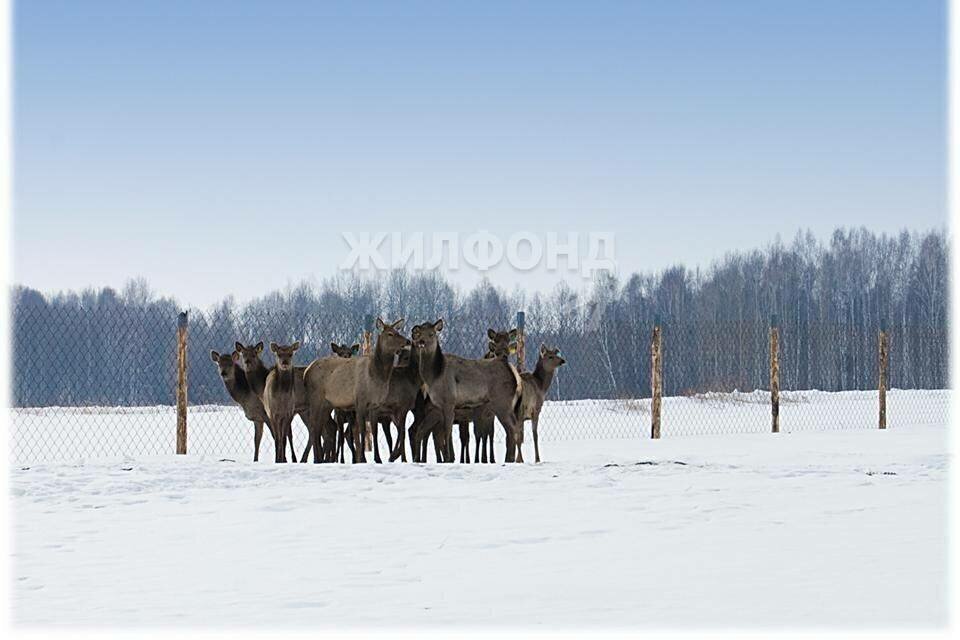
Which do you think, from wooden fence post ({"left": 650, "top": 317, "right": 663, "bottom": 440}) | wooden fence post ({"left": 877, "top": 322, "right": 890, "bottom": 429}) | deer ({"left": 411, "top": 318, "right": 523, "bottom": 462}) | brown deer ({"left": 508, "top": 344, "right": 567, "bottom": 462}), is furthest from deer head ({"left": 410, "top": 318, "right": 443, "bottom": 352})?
wooden fence post ({"left": 877, "top": 322, "right": 890, "bottom": 429})

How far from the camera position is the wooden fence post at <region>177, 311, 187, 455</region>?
526 inches

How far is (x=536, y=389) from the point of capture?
1270cm

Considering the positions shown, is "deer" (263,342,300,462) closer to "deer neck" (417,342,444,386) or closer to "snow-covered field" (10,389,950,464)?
"deer neck" (417,342,444,386)

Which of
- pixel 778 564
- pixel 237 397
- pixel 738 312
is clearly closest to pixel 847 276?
pixel 738 312

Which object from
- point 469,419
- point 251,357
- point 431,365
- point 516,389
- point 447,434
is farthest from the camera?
point 251,357

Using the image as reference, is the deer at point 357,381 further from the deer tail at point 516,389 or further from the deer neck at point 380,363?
the deer tail at point 516,389

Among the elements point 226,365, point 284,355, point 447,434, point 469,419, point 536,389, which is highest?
point 284,355

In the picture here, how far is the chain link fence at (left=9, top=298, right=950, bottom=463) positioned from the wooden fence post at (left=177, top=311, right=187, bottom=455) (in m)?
0.13

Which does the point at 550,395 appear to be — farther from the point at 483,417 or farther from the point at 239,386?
the point at 483,417

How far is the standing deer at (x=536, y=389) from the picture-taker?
12203 mm

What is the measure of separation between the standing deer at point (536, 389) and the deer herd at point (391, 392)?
0.02 meters

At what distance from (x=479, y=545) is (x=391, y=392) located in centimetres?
494

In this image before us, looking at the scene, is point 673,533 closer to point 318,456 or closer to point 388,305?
point 318,456

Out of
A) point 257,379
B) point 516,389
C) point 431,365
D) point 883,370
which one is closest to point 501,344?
point 516,389
